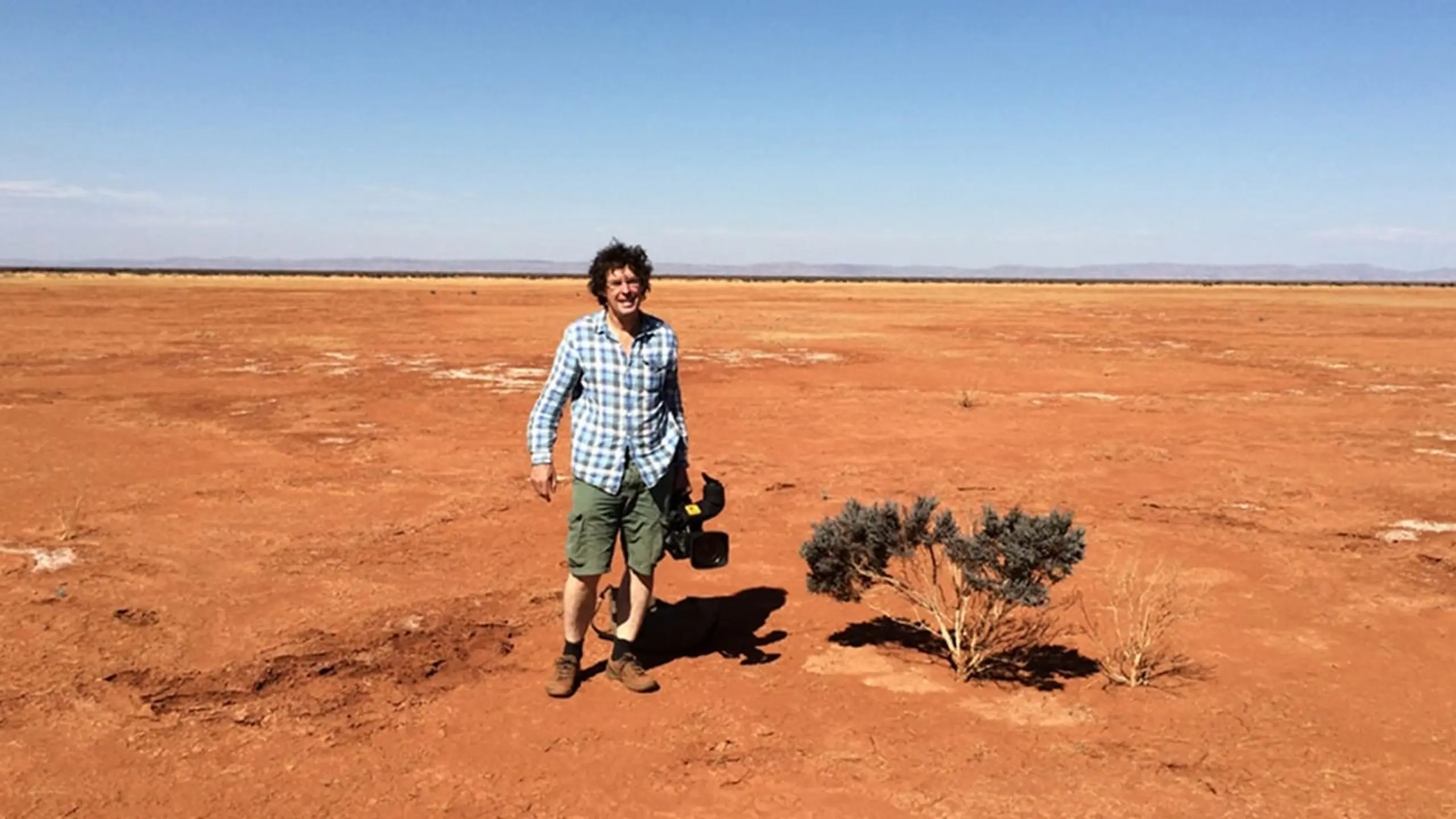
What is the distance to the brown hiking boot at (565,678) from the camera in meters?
4.11

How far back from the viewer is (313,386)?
14211 mm

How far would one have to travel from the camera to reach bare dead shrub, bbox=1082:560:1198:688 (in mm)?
4305

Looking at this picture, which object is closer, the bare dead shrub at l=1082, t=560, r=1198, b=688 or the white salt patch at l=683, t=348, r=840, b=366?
the bare dead shrub at l=1082, t=560, r=1198, b=688

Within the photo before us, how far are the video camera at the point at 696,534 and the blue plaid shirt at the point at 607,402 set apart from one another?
0.20 m

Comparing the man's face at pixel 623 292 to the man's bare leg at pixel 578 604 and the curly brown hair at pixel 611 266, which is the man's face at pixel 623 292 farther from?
the man's bare leg at pixel 578 604

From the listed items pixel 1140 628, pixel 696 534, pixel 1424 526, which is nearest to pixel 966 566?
pixel 1140 628

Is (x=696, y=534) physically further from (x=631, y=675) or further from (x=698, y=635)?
(x=698, y=635)

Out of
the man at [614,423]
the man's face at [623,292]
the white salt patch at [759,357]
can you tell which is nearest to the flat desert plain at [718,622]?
the man at [614,423]

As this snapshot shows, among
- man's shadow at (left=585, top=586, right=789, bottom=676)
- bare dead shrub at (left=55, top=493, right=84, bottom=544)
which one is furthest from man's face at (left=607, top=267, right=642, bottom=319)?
bare dead shrub at (left=55, top=493, right=84, bottom=544)

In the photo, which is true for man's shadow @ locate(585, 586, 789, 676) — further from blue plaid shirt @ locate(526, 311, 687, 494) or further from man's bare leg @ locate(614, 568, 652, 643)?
blue plaid shirt @ locate(526, 311, 687, 494)

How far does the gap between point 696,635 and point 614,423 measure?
1.42 m

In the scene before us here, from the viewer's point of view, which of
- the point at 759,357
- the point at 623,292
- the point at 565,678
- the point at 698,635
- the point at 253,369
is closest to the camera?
Result: the point at 623,292

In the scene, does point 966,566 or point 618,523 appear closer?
point 618,523

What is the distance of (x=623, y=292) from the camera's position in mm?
3812
